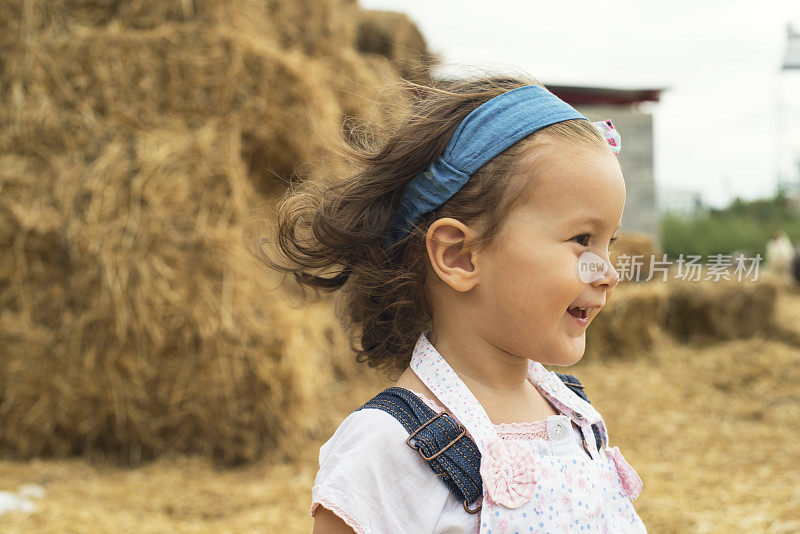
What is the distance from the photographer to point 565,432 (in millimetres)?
1072

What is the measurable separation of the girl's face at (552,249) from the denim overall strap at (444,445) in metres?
0.15

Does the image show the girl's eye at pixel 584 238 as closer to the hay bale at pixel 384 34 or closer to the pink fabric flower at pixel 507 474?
the pink fabric flower at pixel 507 474

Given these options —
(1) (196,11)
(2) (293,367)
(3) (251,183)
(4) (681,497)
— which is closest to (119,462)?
(2) (293,367)

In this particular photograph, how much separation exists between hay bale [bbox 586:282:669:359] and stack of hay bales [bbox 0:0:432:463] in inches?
107

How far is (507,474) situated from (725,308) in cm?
492

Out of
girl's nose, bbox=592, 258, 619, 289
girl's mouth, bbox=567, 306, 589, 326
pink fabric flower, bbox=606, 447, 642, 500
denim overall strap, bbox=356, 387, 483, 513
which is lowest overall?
pink fabric flower, bbox=606, 447, 642, 500

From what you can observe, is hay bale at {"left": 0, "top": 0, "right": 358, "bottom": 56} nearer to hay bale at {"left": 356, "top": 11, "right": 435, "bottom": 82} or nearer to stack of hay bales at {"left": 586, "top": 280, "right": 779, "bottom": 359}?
hay bale at {"left": 356, "top": 11, "right": 435, "bottom": 82}

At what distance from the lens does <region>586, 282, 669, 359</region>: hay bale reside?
16.8ft

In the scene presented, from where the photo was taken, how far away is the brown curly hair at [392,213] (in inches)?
39.9

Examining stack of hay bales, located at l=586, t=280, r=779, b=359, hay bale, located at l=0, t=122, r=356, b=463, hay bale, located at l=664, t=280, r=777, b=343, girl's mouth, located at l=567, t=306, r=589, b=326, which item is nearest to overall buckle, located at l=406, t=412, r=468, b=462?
girl's mouth, located at l=567, t=306, r=589, b=326

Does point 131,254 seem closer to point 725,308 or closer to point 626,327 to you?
point 626,327

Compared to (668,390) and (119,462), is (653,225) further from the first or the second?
(119,462)

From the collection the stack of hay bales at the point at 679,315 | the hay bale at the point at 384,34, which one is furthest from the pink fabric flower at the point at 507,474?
the hay bale at the point at 384,34

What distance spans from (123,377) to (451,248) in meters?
2.08
